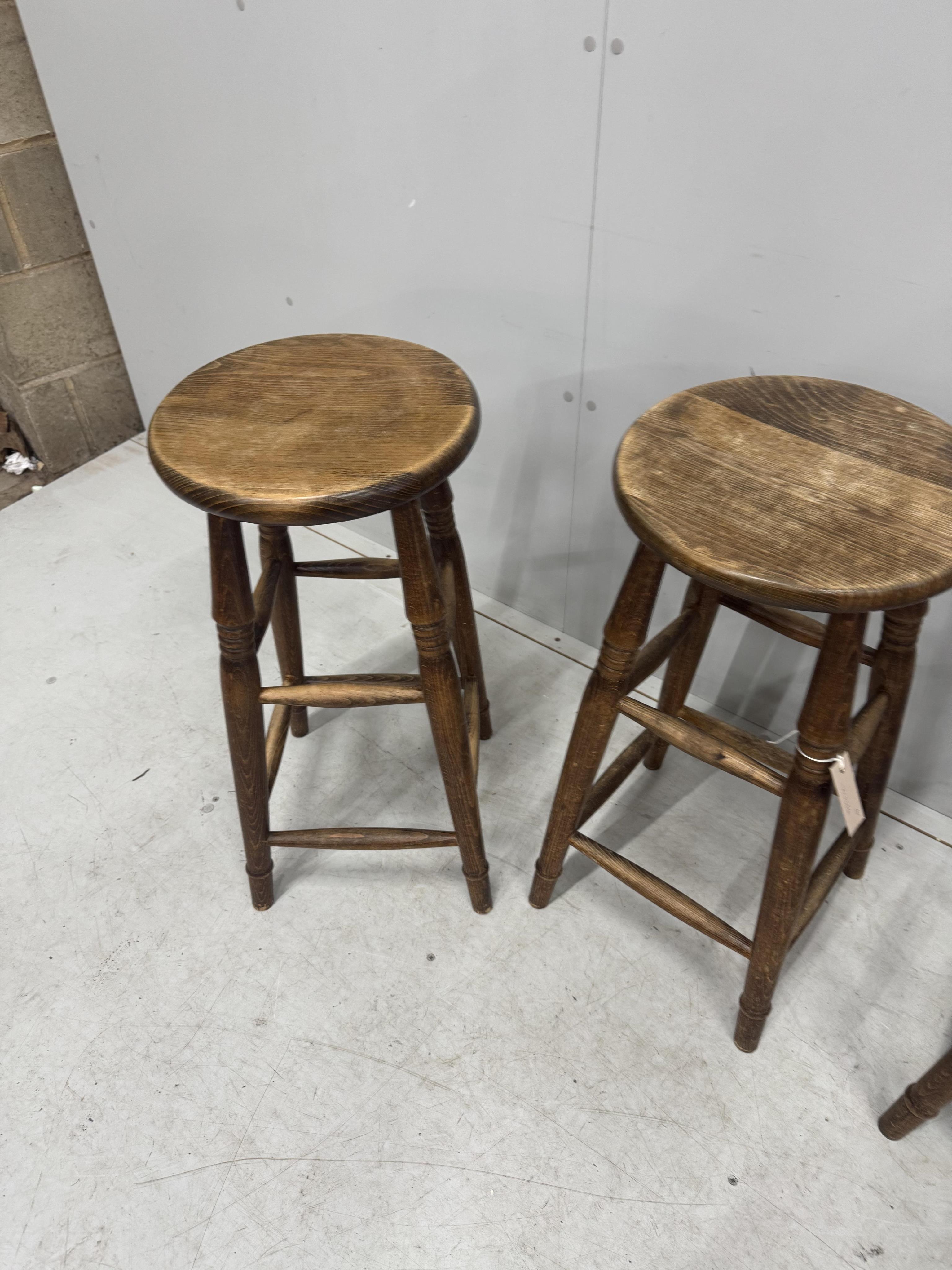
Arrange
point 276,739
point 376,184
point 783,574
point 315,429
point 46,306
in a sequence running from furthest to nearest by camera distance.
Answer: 1. point 46,306
2. point 376,184
3. point 276,739
4. point 315,429
5. point 783,574

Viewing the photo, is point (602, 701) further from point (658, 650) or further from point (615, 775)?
point (615, 775)

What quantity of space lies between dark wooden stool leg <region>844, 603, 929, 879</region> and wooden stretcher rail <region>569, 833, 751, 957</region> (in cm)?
31

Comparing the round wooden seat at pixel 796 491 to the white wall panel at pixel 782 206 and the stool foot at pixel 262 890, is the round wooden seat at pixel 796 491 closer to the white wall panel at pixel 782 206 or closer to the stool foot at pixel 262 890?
the white wall panel at pixel 782 206

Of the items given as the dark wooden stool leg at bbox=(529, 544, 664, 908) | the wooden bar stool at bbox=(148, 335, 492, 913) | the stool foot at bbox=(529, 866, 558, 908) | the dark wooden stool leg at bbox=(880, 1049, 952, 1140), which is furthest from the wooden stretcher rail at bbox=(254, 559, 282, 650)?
the dark wooden stool leg at bbox=(880, 1049, 952, 1140)

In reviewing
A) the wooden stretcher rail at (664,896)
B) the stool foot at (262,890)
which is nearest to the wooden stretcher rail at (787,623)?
the wooden stretcher rail at (664,896)

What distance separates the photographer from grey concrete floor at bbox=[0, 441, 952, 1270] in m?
1.14

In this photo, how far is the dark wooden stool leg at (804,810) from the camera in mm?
935

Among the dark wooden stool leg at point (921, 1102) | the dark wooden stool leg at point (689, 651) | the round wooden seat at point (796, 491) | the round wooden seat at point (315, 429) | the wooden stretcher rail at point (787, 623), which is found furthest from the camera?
the dark wooden stool leg at point (689, 651)

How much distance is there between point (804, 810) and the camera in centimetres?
102

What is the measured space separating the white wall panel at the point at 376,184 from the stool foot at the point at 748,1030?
3.12ft

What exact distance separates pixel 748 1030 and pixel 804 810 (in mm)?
428

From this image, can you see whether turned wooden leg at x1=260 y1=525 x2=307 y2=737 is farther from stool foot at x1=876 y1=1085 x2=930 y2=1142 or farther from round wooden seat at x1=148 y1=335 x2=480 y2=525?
stool foot at x1=876 y1=1085 x2=930 y2=1142

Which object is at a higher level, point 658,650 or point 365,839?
point 658,650

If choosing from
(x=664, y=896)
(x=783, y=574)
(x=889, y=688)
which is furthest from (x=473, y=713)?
(x=783, y=574)
